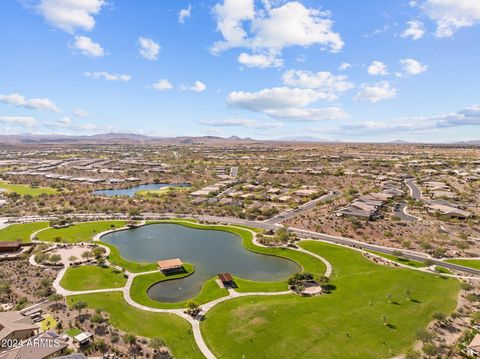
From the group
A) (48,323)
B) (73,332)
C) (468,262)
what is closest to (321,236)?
(468,262)

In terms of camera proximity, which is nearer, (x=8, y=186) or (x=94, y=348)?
(x=94, y=348)

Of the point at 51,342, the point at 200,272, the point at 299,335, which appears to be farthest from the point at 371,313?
the point at 51,342

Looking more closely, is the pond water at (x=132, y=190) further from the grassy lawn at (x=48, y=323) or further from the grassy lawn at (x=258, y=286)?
the grassy lawn at (x=48, y=323)

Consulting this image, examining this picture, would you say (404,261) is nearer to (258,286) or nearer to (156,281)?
(258,286)

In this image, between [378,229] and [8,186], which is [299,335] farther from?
[8,186]

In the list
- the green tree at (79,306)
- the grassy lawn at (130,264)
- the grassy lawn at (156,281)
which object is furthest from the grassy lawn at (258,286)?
the green tree at (79,306)

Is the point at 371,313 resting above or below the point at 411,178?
below

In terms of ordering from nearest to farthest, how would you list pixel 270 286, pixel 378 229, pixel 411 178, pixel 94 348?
pixel 94 348 → pixel 270 286 → pixel 378 229 → pixel 411 178
